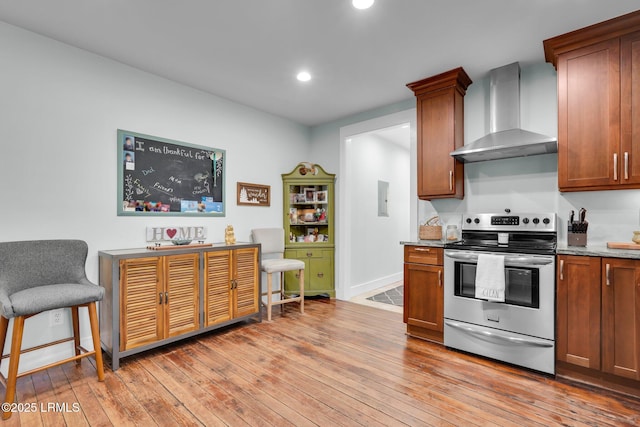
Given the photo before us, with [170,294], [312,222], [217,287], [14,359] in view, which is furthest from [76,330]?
[312,222]

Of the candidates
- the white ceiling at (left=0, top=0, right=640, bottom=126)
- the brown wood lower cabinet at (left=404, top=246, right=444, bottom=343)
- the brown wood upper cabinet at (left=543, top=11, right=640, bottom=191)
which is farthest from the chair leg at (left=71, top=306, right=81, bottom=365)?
the brown wood upper cabinet at (left=543, top=11, right=640, bottom=191)

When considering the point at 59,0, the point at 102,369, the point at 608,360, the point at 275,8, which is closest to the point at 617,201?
the point at 608,360

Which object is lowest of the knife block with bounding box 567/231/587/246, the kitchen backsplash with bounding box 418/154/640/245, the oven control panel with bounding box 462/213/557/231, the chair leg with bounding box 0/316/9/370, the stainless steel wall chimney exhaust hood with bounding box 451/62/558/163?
the chair leg with bounding box 0/316/9/370

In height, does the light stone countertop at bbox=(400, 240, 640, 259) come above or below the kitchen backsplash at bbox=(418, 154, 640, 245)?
below

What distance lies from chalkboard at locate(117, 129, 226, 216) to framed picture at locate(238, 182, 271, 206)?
279 millimetres

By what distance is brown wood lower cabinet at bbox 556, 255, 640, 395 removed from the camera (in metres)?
2.11

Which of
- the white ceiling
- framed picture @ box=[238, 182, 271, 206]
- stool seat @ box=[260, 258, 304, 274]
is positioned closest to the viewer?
the white ceiling

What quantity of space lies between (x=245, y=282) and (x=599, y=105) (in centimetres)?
358

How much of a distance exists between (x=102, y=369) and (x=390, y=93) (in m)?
3.85

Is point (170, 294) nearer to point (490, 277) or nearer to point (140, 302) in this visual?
point (140, 302)

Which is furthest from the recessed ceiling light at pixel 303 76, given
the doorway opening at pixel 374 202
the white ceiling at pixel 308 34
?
the doorway opening at pixel 374 202

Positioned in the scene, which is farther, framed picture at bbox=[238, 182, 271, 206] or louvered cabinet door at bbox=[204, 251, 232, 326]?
framed picture at bbox=[238, 182, 271, 206]

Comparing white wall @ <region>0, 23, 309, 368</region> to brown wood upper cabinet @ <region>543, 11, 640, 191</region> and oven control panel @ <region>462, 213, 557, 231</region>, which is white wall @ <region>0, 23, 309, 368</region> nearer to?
oven control panel @ <region>462, 213, 557, 231</region>

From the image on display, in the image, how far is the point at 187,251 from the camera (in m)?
2.96
